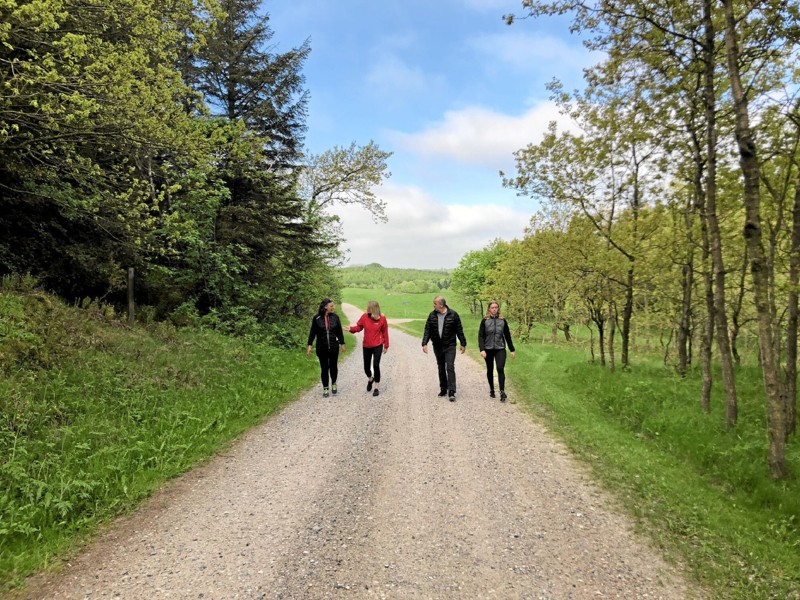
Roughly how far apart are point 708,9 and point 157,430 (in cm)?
1027

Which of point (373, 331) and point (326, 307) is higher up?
point (326, 307)

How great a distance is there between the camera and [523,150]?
1109 cm

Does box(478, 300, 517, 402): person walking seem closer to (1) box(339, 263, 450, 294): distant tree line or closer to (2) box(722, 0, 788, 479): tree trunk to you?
(2) box(722, 0, 788, 479): tree trunk

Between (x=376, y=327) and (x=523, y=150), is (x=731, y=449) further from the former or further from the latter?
(x=523, y=150)

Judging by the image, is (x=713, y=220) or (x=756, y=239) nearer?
(x=756, y=239)

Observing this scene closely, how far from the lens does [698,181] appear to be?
7598mm

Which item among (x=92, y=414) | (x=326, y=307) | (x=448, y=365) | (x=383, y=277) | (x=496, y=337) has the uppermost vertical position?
(x=383, y=277)

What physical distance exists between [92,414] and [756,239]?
30.0 feet

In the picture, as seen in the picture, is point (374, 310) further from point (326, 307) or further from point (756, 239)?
point (756, 239)

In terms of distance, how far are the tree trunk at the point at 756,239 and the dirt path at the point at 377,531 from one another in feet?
7.92

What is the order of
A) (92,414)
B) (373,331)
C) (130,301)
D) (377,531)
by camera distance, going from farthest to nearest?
(130,301)
(373,331)
(92,414)
(377,531)

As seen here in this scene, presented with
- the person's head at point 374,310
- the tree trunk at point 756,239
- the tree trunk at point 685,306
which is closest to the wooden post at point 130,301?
the person's head at point 374,310

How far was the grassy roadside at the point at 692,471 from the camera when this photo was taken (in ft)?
11.3

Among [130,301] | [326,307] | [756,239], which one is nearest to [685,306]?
[756,239]
